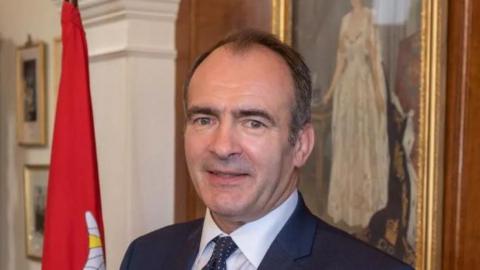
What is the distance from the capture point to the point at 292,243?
5.35ft

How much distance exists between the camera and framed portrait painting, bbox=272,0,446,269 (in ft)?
6.87

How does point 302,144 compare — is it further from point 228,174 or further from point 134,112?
point 134,112

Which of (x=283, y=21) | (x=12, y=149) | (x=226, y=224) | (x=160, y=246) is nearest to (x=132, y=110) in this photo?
(x=283, y=21)

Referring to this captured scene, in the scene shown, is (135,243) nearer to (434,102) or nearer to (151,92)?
(434,102)

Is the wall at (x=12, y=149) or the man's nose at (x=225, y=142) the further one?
the wall at (x=12, y=149)

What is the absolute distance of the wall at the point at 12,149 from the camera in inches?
152

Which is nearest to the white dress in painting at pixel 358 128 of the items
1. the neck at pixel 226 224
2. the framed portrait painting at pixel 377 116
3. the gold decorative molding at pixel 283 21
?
the framed portrait painting at pixel 377 116

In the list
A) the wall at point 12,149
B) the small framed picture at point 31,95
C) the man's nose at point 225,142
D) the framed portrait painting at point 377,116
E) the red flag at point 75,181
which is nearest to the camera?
the man's nose at point 225,142

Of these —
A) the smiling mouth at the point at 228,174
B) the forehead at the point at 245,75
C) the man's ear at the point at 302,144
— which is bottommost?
the smiling mouth at the point at 228,174

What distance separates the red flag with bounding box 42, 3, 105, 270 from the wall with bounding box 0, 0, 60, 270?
128 centimetres

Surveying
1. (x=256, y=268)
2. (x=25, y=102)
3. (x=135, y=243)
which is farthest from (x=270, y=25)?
(x=25, y=102)

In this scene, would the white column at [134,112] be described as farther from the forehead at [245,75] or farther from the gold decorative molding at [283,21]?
the forehead at [245,75]

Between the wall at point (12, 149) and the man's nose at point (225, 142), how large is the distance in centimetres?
238

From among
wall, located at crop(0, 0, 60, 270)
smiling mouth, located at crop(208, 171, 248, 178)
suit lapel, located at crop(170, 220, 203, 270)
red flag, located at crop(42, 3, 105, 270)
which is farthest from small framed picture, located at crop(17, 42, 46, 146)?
smiling mouth, located at crop(208, 171, 248, 178)
